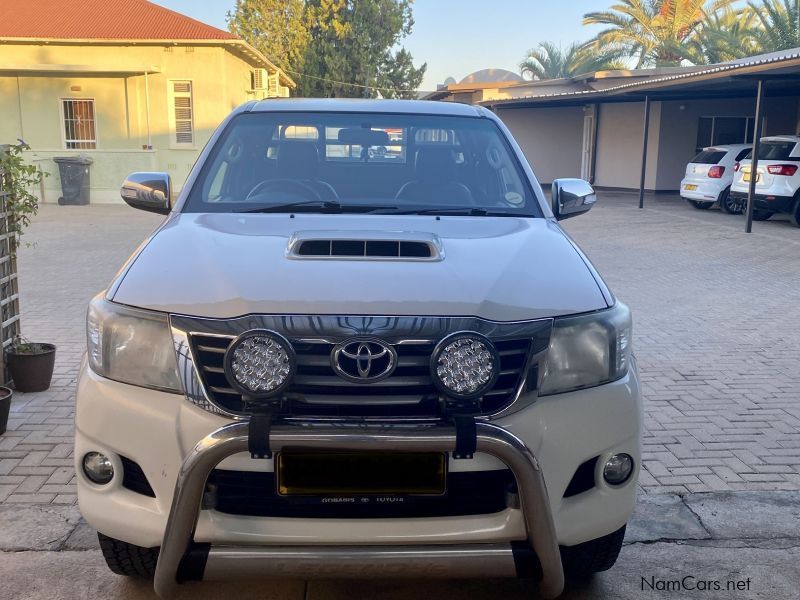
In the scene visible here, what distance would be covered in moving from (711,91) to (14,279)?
1951cm

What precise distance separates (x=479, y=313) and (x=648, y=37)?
3200 centimetres

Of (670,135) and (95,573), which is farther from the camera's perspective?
(670,135)

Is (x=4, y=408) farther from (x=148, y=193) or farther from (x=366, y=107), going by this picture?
(x=366, y=107)

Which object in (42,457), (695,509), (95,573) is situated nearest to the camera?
(95,573)

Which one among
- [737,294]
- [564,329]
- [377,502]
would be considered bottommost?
[737,294]

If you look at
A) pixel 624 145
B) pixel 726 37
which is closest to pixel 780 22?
pixel 726 37

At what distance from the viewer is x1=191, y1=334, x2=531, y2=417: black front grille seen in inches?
93.6

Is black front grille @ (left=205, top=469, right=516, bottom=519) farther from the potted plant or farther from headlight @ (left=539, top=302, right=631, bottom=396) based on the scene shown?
the potted plant

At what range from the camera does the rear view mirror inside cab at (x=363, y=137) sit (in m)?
4.12

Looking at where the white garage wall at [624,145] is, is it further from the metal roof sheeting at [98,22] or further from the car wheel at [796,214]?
the metal roof sheeting at [98,22]

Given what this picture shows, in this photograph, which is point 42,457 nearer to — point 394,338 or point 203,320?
point 203,320

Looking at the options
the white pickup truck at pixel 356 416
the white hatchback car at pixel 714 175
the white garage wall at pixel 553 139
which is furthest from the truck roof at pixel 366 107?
the white garage wall at pixel 553 139

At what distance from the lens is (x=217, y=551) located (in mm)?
2346

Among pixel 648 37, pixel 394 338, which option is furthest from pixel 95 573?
pixel 648 37
